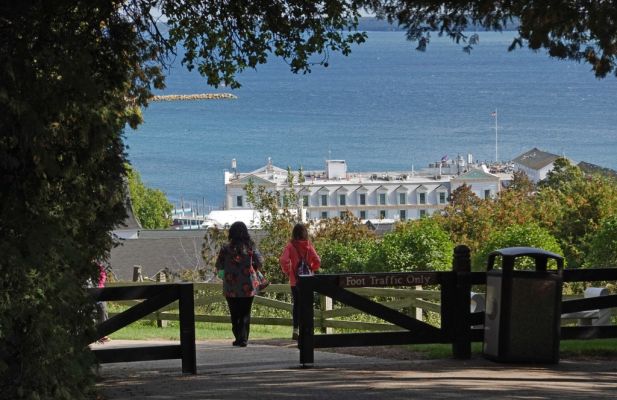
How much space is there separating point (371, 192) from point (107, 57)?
129 meters

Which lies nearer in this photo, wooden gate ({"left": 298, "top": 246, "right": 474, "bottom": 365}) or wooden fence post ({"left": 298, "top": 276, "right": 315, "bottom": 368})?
wooden fence post ({"left": 298, "top": 276, "right": 315, "bottom": 368})

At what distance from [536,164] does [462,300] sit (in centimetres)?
12321

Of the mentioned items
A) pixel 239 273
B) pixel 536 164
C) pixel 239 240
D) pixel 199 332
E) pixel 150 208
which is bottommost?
pixel 199 332

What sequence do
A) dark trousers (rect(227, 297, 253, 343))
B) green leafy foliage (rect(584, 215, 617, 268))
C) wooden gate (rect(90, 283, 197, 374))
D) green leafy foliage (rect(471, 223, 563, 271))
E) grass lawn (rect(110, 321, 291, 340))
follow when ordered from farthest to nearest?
green leafy foliage (rect(471, 223, 563, 271))
green leafy foliage (rect(584, 215, 617, 268))
grass lawn (rect(110, 321, 291, 340))
dark trousers (rect(227, 297, 253, 343))
wooden gate (rect(90, 283, 197, 374))

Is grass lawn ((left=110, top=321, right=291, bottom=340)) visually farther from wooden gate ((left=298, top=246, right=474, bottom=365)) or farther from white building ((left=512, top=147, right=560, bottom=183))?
white building ((left=512, top=147, right=560, bottom=183))

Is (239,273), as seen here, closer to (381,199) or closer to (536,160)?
(381,199)

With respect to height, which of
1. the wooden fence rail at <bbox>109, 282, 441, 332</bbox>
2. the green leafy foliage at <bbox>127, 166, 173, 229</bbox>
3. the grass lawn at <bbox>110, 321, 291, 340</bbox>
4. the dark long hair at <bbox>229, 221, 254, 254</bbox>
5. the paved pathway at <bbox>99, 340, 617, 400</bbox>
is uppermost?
the green leafy foliage at <bbox>127, 166, 173, 229</bbox>

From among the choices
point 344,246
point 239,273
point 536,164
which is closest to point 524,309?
point 239,273

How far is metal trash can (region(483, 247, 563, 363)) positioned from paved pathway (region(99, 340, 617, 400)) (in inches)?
7.4

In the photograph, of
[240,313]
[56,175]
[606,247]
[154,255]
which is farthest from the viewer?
[154,255]

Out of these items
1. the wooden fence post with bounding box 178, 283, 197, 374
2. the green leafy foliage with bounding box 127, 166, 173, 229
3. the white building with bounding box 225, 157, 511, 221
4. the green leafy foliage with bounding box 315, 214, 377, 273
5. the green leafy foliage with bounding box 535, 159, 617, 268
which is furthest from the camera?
the white building with bounding box 225, 157, 511, 221

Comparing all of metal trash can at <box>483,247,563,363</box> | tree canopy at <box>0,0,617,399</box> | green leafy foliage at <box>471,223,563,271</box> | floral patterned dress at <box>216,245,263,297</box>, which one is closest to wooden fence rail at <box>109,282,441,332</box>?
floral patterned dress at <box>216,245,263,297</box>

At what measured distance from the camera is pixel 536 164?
13188cm

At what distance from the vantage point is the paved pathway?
9.37 m
